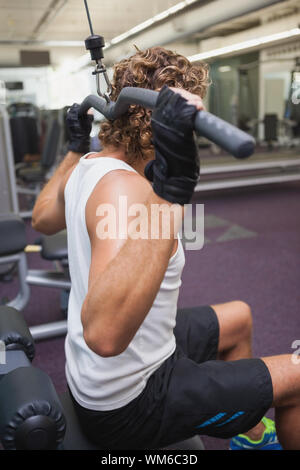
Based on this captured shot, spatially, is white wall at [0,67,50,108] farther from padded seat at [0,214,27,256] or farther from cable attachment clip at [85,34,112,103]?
cable attachment clip at [85,34,112,103]

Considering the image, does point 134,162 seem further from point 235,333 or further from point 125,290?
point 235,333

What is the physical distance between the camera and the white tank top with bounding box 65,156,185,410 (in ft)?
3.00

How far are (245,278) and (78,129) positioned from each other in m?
2.02

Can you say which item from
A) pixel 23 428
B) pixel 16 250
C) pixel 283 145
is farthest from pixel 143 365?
pixel 283 145

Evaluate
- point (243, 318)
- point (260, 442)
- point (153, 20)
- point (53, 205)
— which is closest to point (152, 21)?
point (153, 20)

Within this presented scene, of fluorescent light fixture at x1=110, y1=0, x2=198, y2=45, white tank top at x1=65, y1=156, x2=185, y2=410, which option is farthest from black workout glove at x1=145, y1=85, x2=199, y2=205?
fluorescent light fixture at x1=110, y1=0, x2=198, y2=45

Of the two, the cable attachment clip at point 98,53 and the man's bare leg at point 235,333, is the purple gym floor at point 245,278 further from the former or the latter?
the cable attachment clip at point 98,53

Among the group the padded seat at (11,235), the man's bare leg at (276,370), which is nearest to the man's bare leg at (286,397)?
the man's bare leg at (276,370)

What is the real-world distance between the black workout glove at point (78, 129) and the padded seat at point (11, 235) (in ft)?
2.31

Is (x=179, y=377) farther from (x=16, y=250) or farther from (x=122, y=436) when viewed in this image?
(x=16, y=250)

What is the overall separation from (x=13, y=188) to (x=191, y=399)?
109 inches

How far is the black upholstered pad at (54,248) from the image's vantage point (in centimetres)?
212

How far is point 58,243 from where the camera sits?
219 cm

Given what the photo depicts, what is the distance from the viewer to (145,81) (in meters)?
0.94
